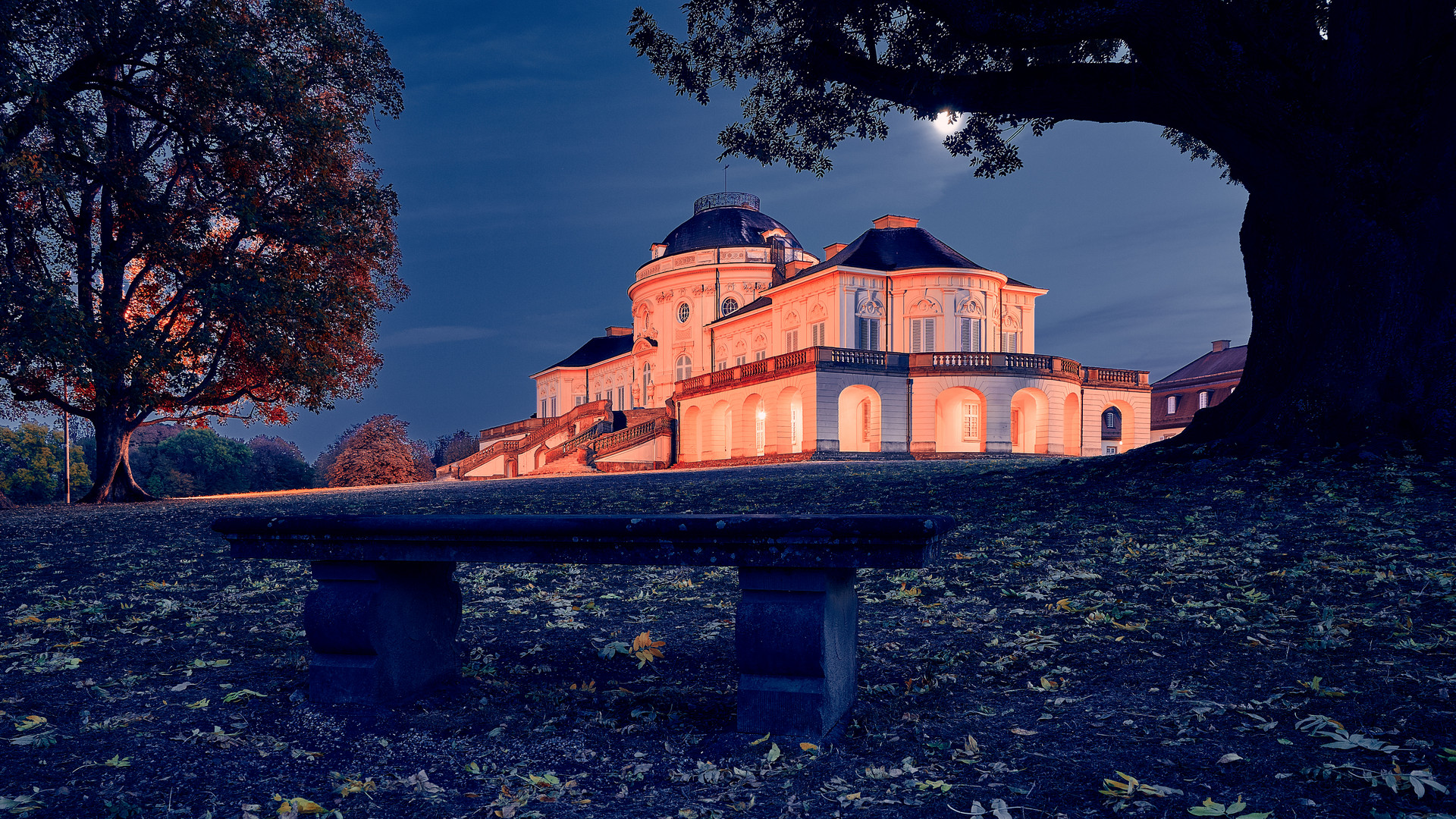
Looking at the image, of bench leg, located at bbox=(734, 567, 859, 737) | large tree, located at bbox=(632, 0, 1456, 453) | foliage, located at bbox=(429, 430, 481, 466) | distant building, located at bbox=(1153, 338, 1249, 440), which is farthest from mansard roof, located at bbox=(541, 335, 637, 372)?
bench leg, located at bbox=(734, 567, 859, 737)

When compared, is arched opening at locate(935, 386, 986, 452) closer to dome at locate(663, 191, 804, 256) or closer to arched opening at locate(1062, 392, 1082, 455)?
arched opening at locate(1062, 392, 1082, 455)

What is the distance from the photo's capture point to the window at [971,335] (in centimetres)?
3916

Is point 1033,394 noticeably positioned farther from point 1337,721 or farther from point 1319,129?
point 1337,721

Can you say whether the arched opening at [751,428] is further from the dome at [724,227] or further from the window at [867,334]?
the dome at [724,227]

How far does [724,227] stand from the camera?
49906mm

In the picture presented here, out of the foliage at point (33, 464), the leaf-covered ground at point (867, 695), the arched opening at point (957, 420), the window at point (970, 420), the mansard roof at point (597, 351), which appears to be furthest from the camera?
the mansard roof at point (597, 351)

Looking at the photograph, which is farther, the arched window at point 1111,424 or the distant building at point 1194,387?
the distant building at point 1194,387

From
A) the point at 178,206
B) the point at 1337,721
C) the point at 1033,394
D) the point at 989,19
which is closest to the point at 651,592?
the point at 1337,721

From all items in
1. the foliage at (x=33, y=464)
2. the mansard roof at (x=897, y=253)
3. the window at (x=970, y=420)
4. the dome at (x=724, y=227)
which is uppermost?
the dome at (x=724, y=227)

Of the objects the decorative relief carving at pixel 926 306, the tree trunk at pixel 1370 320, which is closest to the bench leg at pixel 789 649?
the tree trunk at pixel 1370 320

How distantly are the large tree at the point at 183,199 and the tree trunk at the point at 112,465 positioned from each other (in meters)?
0.11

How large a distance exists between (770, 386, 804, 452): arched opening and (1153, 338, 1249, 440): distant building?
2773 cm

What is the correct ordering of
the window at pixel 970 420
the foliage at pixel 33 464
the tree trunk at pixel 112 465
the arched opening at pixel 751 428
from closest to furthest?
the tree trunk at pixel 112 465 → the window at pixel 970 420 → the arched opening at pixel 751 428 → the foliage at pixel 33 464

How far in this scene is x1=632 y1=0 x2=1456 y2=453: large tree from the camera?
30.8 feet
